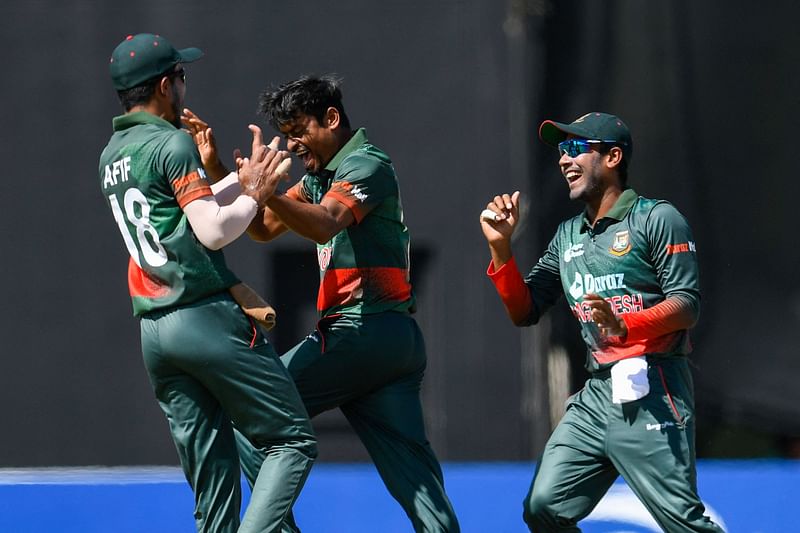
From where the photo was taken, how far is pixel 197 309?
12.9 feet

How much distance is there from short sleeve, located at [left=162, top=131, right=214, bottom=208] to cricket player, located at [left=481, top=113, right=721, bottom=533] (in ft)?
3.23

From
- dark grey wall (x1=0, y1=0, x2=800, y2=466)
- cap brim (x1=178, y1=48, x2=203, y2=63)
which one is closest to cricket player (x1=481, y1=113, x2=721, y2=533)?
cap brim (x1=178, y1=48, x2=203, y2=63)

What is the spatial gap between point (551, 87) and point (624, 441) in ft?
9.30

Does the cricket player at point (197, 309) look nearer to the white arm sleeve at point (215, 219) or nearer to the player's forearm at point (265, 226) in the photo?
the white arm sleeve at point (215, 219)

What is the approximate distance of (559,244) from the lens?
4.45 metres

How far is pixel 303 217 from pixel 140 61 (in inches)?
27.2

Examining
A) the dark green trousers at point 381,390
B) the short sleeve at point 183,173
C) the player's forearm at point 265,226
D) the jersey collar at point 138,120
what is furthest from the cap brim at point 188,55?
the dark green trousers at point 381,390

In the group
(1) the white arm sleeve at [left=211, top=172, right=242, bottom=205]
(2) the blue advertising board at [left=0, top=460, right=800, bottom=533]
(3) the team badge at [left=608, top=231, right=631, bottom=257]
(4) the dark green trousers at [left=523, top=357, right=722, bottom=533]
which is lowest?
(2) the blue advertising board at [left=0, top=460, right=800, bottom=533]

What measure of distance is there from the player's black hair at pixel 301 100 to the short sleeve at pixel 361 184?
219 mm

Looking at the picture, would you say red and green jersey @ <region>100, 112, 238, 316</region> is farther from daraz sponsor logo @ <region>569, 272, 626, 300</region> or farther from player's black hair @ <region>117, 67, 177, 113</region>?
daraz sponsor logo @ <region>569, 272, 626, 300</region>

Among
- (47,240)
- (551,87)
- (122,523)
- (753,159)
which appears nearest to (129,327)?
(47,240)

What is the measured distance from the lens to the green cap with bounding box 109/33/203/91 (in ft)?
13.1

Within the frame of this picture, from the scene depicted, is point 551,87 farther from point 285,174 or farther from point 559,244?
point 285,174

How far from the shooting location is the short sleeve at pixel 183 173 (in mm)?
3861
